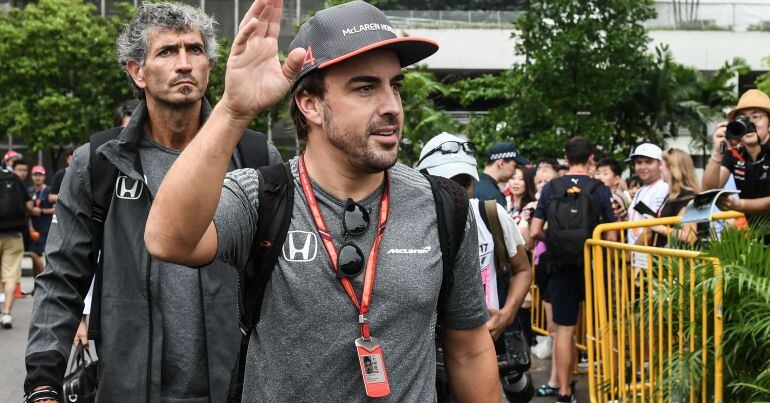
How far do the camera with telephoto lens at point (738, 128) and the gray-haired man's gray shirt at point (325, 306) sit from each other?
3.90m

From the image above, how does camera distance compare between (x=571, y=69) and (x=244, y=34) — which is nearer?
(x=244, y=34)

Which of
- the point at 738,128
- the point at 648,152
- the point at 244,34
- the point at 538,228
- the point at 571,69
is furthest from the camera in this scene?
the point at 571,69

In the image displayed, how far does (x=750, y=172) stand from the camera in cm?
591

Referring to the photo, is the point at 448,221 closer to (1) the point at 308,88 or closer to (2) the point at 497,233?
(1) the point at 308,88

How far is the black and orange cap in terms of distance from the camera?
7.53 ft

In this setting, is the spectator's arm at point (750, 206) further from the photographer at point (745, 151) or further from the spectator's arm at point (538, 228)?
the spectator's arm at point (538, 228)

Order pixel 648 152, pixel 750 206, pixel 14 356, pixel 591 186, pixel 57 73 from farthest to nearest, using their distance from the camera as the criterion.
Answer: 1. pixel 57 73
2. pixel 14 356
3. pixel 648 152
4. pixel 591 186
5. pixel 750 206

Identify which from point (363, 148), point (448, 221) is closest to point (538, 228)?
point (448, 221)

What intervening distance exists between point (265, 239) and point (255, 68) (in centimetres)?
44

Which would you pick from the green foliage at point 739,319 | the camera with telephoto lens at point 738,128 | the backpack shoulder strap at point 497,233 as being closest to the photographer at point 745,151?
the camera with telephoto lens at point 738,128

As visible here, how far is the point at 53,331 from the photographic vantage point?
3.12 meters

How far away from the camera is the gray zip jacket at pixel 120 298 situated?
3117 millimetres

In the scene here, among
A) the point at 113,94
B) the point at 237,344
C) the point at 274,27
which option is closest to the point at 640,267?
the point at 237,344

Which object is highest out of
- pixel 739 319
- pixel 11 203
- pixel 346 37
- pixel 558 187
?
pixel 346 37
